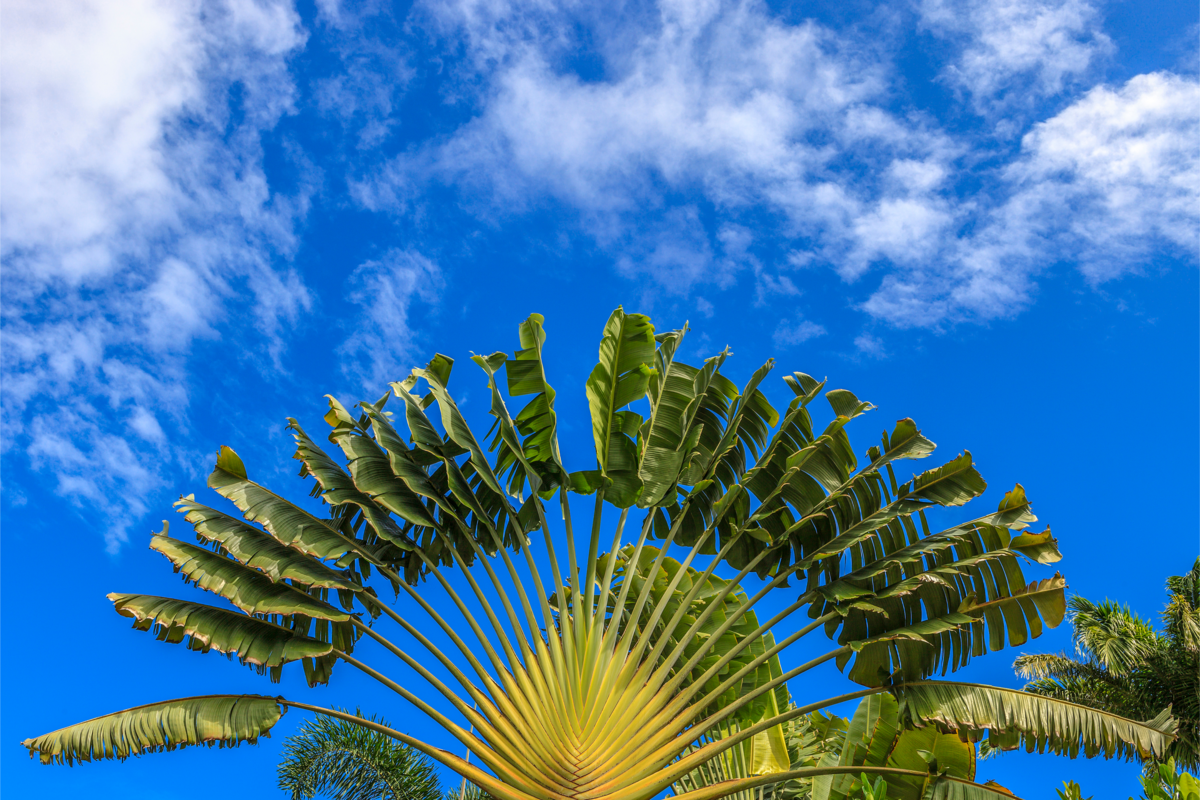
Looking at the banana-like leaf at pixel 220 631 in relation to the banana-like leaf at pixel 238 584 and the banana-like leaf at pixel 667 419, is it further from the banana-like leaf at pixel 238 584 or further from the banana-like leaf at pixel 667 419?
the banana-like leaf at pixel 667 419

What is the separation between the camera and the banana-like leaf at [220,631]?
6285 millimetres

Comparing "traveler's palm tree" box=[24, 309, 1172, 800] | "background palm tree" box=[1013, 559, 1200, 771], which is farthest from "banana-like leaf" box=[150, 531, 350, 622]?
"background palm tree" box=[1013, 559, 1200, 771]

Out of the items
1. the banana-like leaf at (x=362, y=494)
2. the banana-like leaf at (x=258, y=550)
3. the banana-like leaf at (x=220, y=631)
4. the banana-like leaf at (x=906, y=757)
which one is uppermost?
the banana-like leaf at (x=362, y=494)

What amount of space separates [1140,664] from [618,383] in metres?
13.6

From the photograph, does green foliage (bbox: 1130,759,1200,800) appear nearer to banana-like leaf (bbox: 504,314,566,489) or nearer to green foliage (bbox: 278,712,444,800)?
banana-like leaf (bbox: 504,314,566,489)

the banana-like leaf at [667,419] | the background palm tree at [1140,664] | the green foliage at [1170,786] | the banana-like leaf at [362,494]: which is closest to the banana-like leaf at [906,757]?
the green foliage at [1170,786]

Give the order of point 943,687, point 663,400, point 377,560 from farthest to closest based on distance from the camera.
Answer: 1. point 663,400
2. point 377,560
3. point 943,687

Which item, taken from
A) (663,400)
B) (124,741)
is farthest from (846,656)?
(124,741)

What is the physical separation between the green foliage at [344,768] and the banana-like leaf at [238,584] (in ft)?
19.6

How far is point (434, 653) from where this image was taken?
6469mm

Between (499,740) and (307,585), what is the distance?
7.97 ft

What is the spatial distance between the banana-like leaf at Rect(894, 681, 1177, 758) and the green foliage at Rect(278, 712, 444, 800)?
8470mm

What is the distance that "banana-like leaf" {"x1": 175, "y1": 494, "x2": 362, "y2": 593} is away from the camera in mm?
6566

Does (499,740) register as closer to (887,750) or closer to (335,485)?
(335,485)
